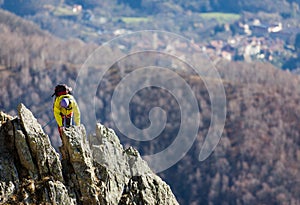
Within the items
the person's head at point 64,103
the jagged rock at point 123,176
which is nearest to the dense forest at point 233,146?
the jagged rock at point 123,176

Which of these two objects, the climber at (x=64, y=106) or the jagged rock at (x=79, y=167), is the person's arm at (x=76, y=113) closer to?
the climber at (x=64, y=106)

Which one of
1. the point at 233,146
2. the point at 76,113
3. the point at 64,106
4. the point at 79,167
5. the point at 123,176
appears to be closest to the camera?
the point at 79,167

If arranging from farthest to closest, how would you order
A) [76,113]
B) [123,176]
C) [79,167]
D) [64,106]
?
[76,113] → [123,176] → [64,106] → [79,167]

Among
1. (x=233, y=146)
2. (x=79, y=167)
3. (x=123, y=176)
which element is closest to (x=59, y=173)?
(x=79, y=167)

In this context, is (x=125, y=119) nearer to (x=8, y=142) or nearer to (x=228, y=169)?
(x=228, y=169)

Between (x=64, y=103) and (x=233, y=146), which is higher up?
(x=233, y=146)

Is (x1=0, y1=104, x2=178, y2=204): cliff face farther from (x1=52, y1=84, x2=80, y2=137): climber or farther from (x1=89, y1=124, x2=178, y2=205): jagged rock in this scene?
(x1=52, y1=84, x2=80, y2=137): climber

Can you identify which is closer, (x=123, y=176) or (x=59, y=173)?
(x=59, y=173)

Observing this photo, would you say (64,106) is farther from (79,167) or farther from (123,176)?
(123,176)

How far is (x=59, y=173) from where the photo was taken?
20094 mm

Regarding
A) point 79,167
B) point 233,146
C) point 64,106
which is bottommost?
point 79,167

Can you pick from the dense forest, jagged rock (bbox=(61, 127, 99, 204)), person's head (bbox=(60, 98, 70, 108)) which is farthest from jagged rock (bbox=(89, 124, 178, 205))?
the dense forest

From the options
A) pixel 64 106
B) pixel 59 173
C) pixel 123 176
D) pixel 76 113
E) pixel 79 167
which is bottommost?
pixel 59 173

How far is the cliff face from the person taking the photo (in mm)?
19422
